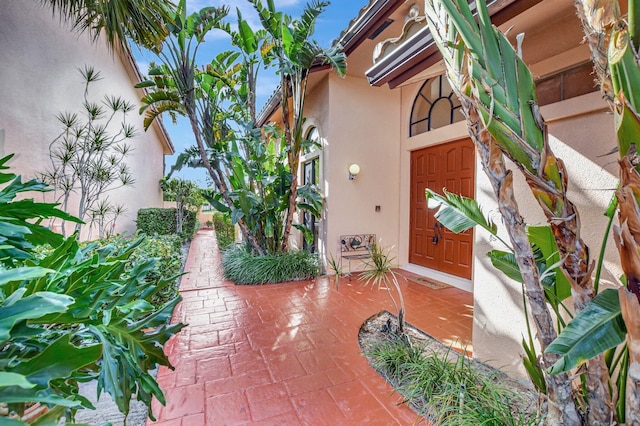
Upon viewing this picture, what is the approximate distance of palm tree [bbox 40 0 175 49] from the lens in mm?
4895

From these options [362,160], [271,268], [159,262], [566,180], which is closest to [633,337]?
[566,180]

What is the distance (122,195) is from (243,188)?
17.6 ft

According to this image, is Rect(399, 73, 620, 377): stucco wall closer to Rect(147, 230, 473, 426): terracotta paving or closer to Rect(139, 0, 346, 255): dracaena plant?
Rect(147, 230, 473, 426): terracotta paving

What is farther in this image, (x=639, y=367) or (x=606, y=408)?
(x=606, y=408)

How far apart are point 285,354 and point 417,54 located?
3992 millimetres

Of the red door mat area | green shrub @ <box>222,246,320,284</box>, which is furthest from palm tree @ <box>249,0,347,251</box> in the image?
the red door mat area

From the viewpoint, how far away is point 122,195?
957 cm

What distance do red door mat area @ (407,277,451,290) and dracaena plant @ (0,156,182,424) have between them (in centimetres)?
558

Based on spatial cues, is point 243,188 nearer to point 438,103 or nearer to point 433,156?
point 433,156

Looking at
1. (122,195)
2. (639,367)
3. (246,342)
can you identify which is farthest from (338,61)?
(122,195)

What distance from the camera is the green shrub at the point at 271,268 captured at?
6625mm

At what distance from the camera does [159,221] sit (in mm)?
11656

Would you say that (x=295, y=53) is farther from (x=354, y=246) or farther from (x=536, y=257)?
(x=536, y=257)

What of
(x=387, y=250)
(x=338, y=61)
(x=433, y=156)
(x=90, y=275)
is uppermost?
(x=338, y=61)
